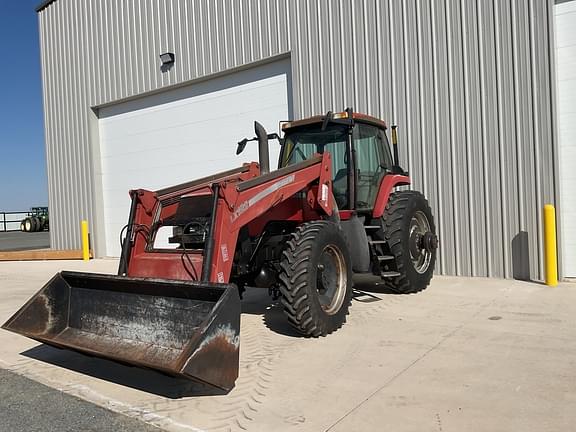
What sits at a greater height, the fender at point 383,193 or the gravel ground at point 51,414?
the fender at point 383,193

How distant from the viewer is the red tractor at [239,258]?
4352 mm

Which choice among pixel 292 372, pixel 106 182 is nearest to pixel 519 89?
pixel 292 372

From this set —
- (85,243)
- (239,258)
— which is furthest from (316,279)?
(85,243)

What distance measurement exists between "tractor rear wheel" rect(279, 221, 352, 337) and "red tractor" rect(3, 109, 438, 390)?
0.01 m

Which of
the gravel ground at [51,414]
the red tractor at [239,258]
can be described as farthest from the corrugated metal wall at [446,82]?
the gravel ground at [51,414]

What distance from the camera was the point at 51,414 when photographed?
3.92m

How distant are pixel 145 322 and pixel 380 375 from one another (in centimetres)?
204

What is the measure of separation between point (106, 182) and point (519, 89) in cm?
1118

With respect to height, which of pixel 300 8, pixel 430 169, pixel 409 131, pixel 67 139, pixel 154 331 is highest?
pixel 300 8

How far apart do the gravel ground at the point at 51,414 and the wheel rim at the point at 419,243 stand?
4.74 meters

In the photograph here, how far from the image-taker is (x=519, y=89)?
8.05 metres

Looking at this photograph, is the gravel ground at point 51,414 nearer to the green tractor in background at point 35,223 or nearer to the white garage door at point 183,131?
the white garage door at point 183,131

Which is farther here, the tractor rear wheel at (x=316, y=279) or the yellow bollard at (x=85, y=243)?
the yellow bollard at (x=85, y=243)

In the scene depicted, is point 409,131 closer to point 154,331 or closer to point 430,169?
point 430,169
